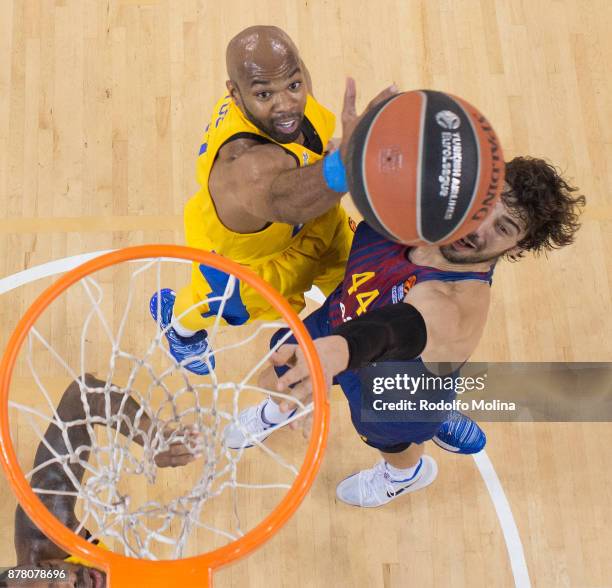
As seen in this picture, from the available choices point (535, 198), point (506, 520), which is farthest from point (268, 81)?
point (506, 520)

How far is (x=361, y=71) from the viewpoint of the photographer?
3924mm

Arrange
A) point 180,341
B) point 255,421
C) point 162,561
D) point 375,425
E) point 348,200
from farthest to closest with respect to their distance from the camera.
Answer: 1. point 348,200
2. point 180,341
3. point 255,421
4. point 375,425
5. point 162,561

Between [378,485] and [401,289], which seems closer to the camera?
[401,289]

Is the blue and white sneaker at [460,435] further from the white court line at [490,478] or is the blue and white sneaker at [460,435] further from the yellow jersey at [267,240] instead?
the yellow jersey at [267,240]

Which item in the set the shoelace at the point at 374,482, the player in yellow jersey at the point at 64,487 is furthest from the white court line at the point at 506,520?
the player in yellow jersey at the point at 64,487

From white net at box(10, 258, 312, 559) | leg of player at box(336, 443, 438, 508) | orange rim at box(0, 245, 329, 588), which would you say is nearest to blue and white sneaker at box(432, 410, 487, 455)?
leg of player at box(336, 443, 438, 508)

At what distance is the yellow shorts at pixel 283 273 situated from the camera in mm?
2830

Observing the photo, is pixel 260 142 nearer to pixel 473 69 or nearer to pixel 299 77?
pixel 299 77

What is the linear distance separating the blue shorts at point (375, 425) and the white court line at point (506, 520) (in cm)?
56

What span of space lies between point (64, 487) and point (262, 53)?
152 cm

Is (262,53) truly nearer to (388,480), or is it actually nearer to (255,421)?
(255,421)

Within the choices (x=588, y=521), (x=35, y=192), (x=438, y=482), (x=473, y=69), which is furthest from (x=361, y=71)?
(x=588, y=521)

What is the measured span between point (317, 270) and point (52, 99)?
1.73 m

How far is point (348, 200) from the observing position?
3.68 metres
